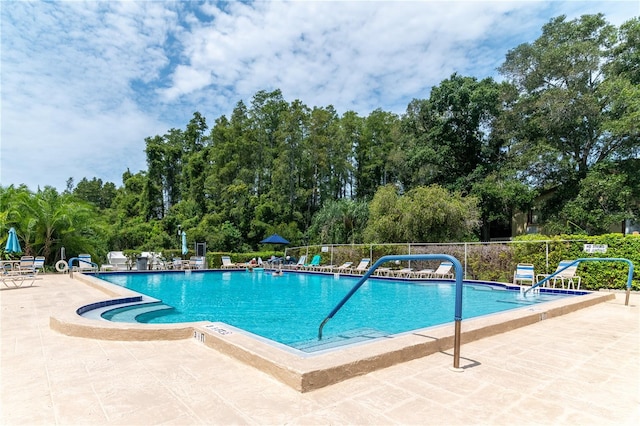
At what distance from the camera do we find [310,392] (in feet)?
8.89

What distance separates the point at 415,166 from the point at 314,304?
61.2ft

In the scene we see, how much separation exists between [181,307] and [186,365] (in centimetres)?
583

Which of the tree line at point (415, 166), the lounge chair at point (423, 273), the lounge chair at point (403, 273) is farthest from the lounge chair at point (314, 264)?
the lounge chair at point (423, 273)

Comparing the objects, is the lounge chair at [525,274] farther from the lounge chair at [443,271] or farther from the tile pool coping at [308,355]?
the tile pool coping at [308,355]

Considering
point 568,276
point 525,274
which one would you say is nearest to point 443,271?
point 525,274

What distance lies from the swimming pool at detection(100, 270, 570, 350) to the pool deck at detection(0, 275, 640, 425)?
2152 mm

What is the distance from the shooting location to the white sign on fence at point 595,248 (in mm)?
10391

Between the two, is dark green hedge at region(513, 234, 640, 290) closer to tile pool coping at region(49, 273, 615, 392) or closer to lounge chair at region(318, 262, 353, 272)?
→ tile pool coping at region(49, 273, 615, 392)

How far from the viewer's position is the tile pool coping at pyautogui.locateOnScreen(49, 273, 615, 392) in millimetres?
2854

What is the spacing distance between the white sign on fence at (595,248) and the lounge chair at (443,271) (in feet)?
14.5

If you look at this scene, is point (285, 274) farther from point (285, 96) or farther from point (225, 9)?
point (285, 96)

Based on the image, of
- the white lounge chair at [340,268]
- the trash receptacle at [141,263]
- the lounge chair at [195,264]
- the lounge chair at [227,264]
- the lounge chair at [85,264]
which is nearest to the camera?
the lounge chair at [85,264]

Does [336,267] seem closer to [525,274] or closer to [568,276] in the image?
[525,274]

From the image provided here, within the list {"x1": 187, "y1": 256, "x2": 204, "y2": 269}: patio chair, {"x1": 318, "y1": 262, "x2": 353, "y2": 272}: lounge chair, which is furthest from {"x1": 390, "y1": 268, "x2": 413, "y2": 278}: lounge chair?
{"x1": 187, "y1": 256, "x2": 204, "y2": 269}: patio chair
